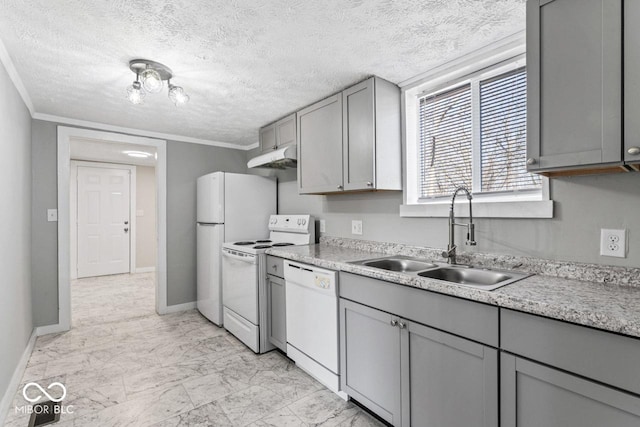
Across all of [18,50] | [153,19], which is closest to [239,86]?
[153,19]

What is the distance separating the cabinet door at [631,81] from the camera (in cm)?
113

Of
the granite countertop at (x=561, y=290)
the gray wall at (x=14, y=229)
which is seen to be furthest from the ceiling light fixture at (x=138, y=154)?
the granite countertop at (x=561, y=290)

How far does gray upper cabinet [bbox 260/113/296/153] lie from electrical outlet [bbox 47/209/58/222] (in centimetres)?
215

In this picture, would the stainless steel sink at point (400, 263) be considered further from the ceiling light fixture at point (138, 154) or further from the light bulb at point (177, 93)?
the ceiling light fixture at point (138, 154)

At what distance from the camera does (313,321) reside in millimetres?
2188

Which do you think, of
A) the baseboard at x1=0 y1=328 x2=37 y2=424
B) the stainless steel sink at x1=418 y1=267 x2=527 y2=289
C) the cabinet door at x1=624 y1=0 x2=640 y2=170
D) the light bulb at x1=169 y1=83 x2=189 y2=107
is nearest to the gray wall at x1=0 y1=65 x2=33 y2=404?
the baseboard at x1=0 y1=328 x2=37 y2=424

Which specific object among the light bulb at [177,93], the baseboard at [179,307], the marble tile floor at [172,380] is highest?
the light bulb at [177,93]

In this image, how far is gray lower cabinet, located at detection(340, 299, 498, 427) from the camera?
1294 millimetres

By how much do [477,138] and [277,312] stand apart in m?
1.97

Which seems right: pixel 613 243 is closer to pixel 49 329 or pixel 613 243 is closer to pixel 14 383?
pixel 14 383

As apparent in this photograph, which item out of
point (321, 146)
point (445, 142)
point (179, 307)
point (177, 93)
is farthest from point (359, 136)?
point (179, 307)

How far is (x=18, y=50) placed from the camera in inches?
72.9

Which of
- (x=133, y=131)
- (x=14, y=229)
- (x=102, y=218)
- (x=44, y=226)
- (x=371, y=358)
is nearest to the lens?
(x=371, y=358)

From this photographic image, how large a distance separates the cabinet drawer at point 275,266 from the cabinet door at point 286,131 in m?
1.14
